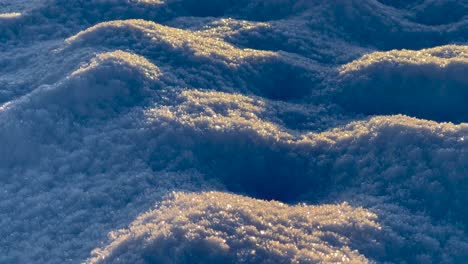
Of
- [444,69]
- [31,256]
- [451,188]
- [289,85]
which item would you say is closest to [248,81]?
[289,85]

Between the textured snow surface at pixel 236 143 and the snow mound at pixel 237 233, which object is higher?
the textured snow surface at pixel 236 143

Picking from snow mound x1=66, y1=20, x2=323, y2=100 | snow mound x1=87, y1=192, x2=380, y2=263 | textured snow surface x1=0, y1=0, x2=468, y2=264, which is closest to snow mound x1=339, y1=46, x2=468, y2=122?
textured snow surface x1=0, y1=0, x2=468, y2=264

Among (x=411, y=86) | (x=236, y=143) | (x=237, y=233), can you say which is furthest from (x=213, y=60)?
(x=237, y=233)

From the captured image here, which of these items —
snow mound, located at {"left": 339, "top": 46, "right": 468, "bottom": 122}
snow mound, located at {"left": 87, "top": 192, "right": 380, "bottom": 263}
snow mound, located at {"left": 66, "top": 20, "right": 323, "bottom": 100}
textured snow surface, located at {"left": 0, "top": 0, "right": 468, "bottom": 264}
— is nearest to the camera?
snow mound, located at {"left": 87, "top": 192, "right": 380, "bottom": 263}

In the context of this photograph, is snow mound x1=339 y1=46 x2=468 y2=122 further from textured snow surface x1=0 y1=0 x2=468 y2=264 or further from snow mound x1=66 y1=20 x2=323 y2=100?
snow mound x1=66 y1=20 x2=323 y2=100

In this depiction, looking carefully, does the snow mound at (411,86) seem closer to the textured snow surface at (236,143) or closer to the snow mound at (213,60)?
the textured snow surface at (236,143)

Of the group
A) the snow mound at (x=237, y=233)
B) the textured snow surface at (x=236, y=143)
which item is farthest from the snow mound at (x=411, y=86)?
the snow mound at (x=237, y=233)

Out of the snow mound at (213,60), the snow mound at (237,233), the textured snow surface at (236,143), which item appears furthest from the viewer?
the snow mound at (213,60)
